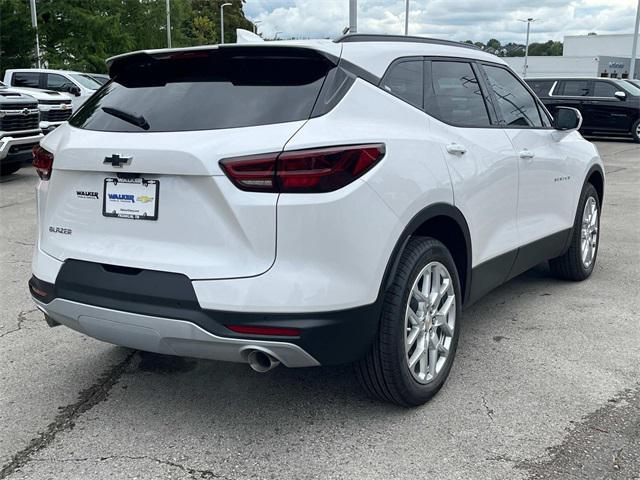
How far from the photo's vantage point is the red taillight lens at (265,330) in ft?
8.82

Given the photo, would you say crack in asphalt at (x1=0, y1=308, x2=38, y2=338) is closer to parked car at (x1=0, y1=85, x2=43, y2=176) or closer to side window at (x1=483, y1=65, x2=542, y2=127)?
side window at (x1=483, y1=65, x2=542, y2=127)

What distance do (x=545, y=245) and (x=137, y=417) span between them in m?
2.85

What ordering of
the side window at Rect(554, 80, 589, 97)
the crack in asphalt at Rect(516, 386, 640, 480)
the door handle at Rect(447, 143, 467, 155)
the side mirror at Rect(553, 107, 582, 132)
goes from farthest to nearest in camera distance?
the side window at Rect(554, 80, 589, 97)
the side mirror at Rect(553, 107, 582, 132)
the door handle at Rect(447, 143, 467, 155)
the crack in asphalt at Rect(516, 386, 640, 480)

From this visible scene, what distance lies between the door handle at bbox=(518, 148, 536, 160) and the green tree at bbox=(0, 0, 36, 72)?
21.2 metres

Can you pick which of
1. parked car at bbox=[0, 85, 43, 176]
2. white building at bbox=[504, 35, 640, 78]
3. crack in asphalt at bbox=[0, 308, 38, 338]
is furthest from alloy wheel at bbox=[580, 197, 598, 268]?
white building at bbox=[504, 35, 640, 78]

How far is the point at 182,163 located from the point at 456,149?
1.43 meters

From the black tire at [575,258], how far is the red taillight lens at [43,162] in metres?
3.66

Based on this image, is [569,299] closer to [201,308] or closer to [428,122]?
[428,122]

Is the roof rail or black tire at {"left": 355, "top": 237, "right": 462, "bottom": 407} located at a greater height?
the roof rail

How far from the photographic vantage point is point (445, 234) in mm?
3578

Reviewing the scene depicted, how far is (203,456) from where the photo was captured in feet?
9.63

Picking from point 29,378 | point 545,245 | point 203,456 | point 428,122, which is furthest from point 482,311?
point 29,378

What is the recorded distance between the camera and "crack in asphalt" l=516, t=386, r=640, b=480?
2783 mm

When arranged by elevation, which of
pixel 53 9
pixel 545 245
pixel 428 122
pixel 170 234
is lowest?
pixel 545 245
